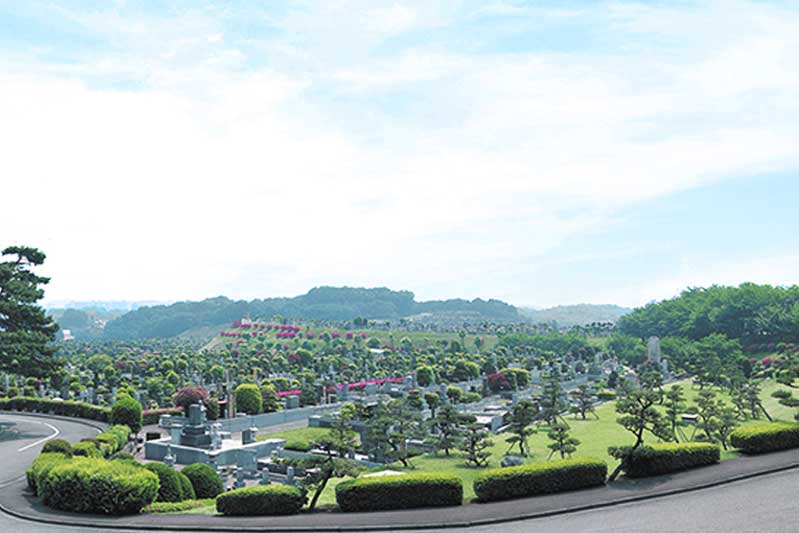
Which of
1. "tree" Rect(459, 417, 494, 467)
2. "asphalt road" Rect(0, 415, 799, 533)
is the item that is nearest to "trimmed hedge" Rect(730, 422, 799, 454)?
"asphalt road" Rect(0, 415, 799, 533)

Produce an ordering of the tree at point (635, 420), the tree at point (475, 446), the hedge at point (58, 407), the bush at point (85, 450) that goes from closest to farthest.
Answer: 1. the tree at point (635, 420)
2. the bush at point (85, 450)
3. the tree at point (475, 446)
4. the hedge at point (58, 407)

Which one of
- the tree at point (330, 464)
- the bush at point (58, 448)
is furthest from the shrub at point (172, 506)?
the bush at point (58, 448)

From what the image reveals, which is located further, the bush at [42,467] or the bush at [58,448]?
the bush at [58,448]

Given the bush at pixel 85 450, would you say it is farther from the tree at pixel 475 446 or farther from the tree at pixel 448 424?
the tree at pixel 448 424

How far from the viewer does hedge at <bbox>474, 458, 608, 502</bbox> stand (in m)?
18.0

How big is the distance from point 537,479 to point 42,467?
50.3ft

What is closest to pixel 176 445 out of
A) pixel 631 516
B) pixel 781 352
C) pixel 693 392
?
pixel 631 516

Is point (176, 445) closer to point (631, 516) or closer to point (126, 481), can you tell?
point (126, 481)

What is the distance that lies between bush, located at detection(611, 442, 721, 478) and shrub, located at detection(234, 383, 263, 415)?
105ft

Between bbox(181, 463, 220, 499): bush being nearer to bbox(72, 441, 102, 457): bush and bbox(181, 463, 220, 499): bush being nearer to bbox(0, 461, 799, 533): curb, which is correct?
bbox(72, 441, 102, 457): bush

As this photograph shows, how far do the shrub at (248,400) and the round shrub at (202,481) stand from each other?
71.9 ft

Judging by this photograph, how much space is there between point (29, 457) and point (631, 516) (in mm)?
25464

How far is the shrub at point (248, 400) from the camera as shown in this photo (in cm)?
4603

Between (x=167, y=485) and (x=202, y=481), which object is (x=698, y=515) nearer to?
(x=167, y=485)
